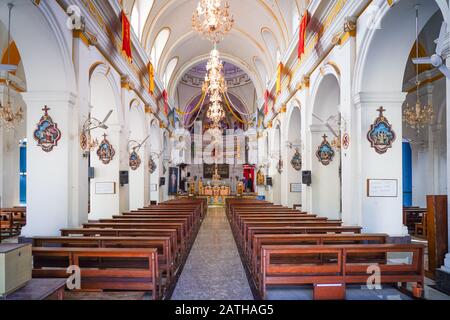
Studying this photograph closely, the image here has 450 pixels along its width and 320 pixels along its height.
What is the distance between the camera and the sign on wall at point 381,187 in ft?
21.1

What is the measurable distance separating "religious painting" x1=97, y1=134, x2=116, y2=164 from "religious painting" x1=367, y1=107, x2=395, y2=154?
20.5ft

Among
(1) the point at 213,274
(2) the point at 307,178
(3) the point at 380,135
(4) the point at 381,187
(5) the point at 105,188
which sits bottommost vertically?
(1) the point at 213,274

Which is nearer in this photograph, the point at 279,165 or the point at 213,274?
the point at 213,274

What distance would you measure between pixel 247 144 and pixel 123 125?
17.9 m

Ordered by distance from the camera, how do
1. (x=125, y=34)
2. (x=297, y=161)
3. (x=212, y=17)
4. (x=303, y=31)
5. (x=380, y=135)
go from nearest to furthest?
(x=380, y=135) → (x=212, y=17) → (x=125, y=34) → (x=303, y=31) → (x=297, y=161)

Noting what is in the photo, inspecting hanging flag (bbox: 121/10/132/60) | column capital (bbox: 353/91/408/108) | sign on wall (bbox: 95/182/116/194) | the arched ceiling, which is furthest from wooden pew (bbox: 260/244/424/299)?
the arched ceiling

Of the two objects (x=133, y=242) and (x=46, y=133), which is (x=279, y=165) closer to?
(x=46, y=133)

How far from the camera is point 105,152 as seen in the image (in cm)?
947

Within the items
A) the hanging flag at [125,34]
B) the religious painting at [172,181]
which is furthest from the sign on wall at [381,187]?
the religious painting at [172,181]

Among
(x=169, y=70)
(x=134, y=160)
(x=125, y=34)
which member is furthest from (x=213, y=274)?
(x=169, y=70)

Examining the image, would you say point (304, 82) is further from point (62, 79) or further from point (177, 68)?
point (177, 68)

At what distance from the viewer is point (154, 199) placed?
15.7 meters

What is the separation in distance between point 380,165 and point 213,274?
344 centimetres

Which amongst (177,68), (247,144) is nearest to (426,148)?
(177,68)
